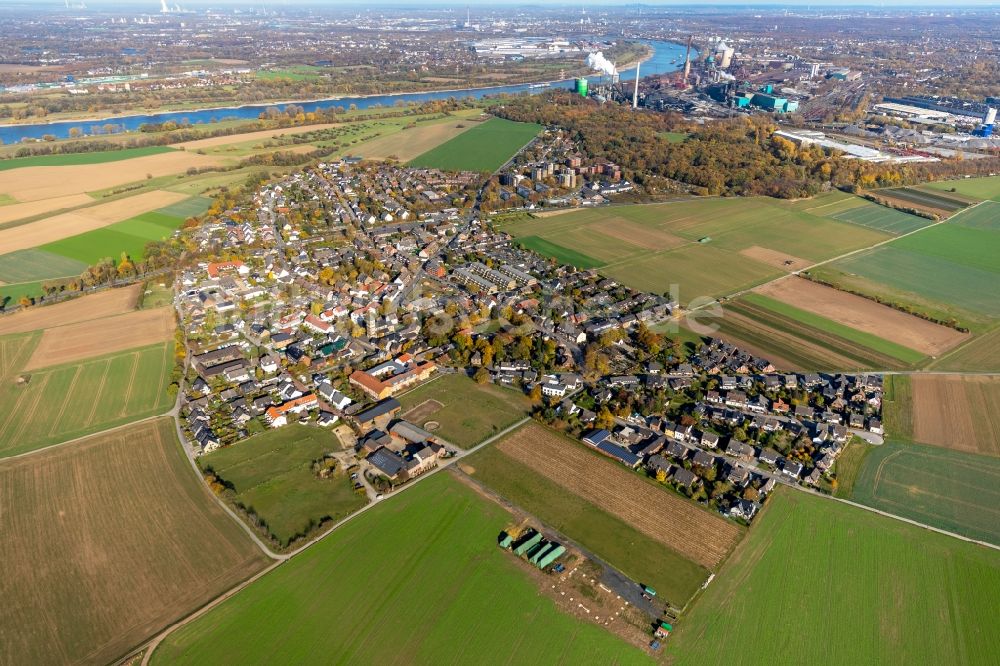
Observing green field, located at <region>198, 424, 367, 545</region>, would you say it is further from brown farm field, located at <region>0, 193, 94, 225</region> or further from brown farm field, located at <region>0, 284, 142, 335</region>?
brown farm field, located at <region>0, 193, 94, 225</region>

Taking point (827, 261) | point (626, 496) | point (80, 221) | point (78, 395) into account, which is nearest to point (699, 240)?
point (827, 261)

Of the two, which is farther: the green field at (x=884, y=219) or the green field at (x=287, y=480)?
the green field at (x=884, y=219)

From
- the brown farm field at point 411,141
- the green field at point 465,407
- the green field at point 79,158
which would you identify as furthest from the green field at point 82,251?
the green field at point 465,407

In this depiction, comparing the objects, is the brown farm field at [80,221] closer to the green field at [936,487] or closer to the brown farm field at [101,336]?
the brown farm field at [101,336]

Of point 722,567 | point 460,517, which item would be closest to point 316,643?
point 460,517

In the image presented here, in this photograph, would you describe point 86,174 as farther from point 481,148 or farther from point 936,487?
point 936,487

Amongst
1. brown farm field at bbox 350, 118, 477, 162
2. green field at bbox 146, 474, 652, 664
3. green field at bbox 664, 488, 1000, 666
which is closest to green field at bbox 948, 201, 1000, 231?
green field at bbox 664, 488, 1000, 666
